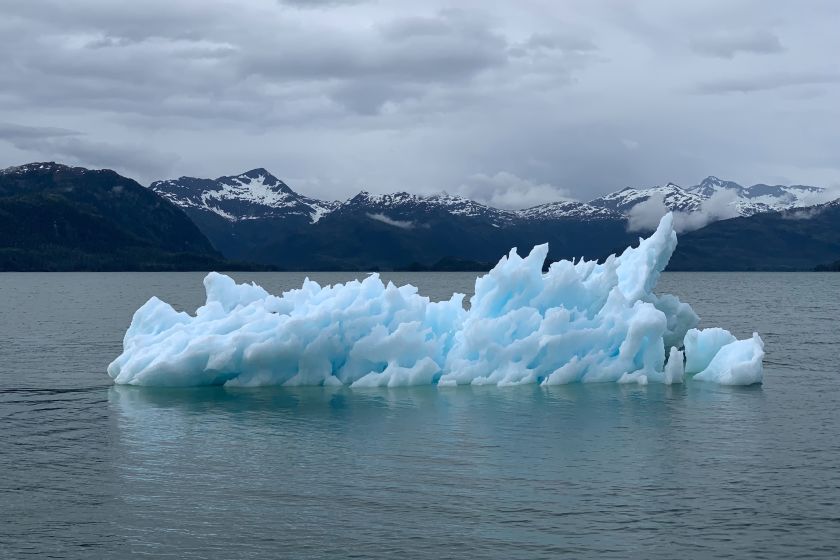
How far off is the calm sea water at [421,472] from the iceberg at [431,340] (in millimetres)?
1167

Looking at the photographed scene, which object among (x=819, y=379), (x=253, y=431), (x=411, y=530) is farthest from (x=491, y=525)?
(x=819, y=379)

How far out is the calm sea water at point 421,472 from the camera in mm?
18047

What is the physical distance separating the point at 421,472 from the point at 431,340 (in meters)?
15.3

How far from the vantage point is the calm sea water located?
59.2ft

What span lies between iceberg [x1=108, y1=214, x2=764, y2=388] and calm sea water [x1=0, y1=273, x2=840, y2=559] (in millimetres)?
1167

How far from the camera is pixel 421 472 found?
23.0 meters

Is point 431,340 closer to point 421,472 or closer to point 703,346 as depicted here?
point 703,346

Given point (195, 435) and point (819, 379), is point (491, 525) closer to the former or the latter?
point (195, 435)

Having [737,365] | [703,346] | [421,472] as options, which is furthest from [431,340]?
[421,472]

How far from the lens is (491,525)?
1894 centimetres

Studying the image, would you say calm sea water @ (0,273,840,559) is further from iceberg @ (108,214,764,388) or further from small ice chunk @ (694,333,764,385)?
iceberg @ (108,214,764,388)

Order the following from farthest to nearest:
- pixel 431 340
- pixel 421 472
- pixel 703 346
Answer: pixel 703 346, pixel 431 340, pixel 421 472

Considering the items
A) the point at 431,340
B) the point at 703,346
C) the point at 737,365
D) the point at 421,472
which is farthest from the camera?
the point at 703,346


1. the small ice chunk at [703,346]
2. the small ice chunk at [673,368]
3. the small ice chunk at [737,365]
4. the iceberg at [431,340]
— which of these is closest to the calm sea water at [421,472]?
the small ice chunk at [737,365]
